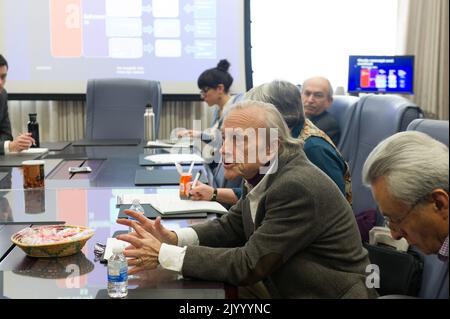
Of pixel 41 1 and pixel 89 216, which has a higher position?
pixel 41 1

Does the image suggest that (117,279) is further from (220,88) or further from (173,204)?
(220,88)

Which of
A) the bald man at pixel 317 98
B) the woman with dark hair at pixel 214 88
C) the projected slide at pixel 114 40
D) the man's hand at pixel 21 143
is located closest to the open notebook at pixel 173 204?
the man's hand at pixel 21 143

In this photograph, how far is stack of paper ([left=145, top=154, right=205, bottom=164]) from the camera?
2.60m

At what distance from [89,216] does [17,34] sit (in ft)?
10.6

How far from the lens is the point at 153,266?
1.12 metres

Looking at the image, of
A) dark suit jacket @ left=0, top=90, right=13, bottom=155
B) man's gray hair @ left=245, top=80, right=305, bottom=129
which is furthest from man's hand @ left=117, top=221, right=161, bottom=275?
dark suit jacket @ left=0, top=90, right=13, bottom=155

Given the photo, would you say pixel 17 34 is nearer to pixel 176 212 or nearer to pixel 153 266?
pixel 176 212

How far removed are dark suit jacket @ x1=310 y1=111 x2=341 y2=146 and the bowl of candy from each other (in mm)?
1875

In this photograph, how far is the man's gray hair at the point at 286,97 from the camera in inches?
61.8

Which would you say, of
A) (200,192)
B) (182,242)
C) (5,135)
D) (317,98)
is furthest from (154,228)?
(5,135)

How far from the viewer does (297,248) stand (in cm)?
115

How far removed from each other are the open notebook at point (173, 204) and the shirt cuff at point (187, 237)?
247 millimetres

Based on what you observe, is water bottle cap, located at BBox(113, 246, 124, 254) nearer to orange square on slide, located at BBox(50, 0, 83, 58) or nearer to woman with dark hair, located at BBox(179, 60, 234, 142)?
woman with dark hair, located at BBox(179, 60, 234, 142)
